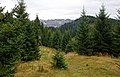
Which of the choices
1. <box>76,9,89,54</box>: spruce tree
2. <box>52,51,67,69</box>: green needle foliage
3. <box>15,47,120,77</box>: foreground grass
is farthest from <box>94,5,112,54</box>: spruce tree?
<box>52,51,67,69</box>: green needle foliage

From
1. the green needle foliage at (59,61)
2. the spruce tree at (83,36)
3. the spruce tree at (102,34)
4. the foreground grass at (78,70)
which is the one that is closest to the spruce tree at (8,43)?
the foreground grass at (78,70)

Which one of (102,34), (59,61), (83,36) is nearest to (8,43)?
(59,61)

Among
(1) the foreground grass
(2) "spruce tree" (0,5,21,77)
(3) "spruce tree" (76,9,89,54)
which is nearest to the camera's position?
(2) "spruce tree" (0,5,21,77)

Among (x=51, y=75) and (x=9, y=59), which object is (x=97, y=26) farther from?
(x=9, y=59)

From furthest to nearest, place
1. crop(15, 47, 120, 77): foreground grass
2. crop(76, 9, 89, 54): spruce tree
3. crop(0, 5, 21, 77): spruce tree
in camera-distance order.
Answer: crop(76, 9, 89, 54): spruce tree → crop(15, 47, 120, 77): foreground grass → crop(0, 5, 21, 77): spruce tree

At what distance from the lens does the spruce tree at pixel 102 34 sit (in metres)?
45.8

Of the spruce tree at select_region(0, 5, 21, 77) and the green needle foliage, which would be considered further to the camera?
the green needle foliage

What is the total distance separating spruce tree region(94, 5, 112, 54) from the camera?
45.8m

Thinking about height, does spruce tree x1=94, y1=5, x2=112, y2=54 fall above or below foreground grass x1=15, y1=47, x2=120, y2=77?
above

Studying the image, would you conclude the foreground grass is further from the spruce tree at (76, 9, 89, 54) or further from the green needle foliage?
the spruce tree at (76, 9, 89, 54)

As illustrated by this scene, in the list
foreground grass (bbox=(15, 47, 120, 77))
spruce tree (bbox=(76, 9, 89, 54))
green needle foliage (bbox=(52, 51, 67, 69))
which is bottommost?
foreground grass (bbox=(15, 47, 120, 77))

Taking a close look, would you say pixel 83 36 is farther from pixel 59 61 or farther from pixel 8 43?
pixel 8 43

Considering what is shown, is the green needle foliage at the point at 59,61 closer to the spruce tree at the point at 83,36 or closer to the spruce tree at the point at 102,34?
the spruce tree at the point at 83,36

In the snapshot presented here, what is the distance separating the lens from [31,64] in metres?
36.9
